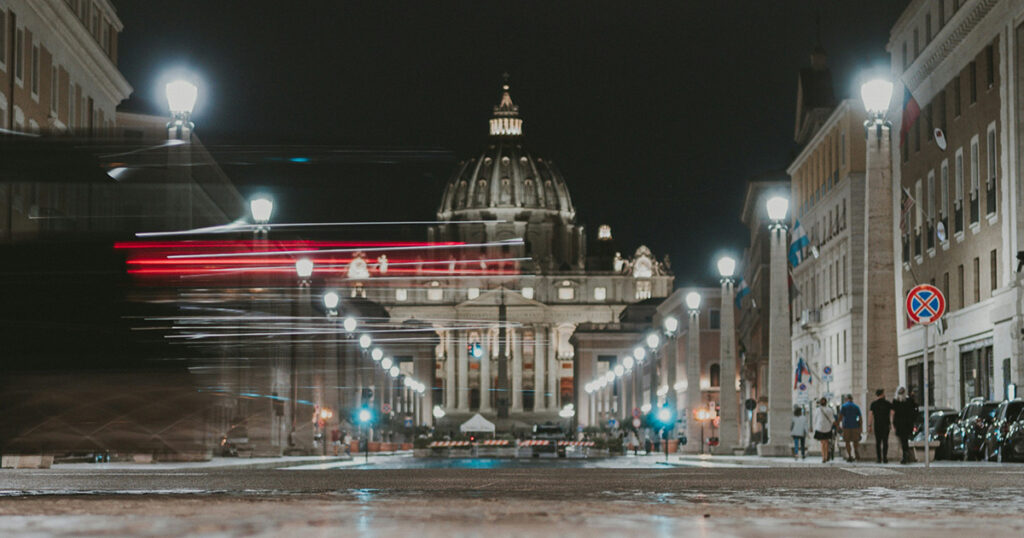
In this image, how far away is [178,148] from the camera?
15.6m

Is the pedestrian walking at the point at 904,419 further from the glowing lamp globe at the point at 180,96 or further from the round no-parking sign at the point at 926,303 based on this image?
the glowing lamp globe at the point at 180,96

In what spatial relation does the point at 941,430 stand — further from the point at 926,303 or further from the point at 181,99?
the point at 181,99

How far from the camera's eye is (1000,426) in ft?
116

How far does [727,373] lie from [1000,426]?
1864cm

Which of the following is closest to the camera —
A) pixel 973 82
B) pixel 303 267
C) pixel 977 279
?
pixel 303 267

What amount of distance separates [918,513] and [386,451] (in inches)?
3149

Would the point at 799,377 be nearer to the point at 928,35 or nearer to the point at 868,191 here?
the point at 928,35

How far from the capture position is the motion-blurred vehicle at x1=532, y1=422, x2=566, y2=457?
77250mm

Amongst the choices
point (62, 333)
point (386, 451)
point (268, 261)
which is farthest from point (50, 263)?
point (386, 451)

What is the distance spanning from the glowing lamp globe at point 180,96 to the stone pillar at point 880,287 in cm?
1260

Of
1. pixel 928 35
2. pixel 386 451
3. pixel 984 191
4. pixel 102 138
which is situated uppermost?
pixel 928 35

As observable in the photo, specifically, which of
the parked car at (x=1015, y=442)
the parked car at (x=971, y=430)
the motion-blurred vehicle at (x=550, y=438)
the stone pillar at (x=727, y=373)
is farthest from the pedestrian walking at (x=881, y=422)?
the motion-blurred vehicle at (x=550, y=438)

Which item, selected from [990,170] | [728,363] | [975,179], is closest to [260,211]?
[990,170]

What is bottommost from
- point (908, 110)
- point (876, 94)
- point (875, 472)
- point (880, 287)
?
point (875, 472)
